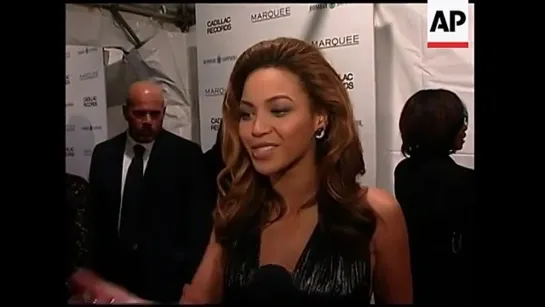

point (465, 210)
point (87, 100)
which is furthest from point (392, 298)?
point (87, 100)

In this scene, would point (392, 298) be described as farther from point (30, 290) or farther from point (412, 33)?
point (30, 290)

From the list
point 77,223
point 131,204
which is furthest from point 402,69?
point 77,223

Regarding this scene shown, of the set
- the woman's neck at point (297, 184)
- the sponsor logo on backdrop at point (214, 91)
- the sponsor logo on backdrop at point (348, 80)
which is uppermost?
the sponsor logo on backdrop at point (348, 80)

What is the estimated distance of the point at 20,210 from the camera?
134 centimetres

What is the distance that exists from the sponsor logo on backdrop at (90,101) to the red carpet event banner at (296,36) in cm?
23

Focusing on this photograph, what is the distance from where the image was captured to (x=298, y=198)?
1239mm

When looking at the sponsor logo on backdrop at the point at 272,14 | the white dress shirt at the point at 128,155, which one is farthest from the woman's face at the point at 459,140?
the white dress shirt at the point at 128,155

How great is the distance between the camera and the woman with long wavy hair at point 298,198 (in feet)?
3.93

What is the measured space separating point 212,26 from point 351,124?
1.23 feet

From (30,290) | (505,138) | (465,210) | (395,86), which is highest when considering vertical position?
(395,86)

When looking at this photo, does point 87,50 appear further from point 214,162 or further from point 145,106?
point 214,162

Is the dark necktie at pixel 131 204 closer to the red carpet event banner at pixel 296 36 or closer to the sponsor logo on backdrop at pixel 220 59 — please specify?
the red carpet event banner at pixel 296 36

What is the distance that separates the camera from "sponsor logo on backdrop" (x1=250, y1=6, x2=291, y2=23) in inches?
49.5

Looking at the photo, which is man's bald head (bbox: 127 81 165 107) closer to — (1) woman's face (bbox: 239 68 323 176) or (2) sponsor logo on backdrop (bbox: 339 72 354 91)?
(1) woman's face (bbox: 239 68 323 176)
